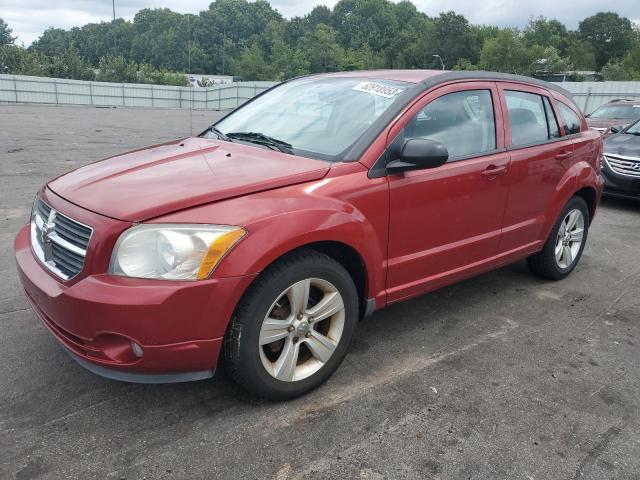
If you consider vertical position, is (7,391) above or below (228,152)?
below

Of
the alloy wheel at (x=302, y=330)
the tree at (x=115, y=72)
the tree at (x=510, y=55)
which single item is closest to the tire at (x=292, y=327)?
the alloy wheel at (x=302, y=330)

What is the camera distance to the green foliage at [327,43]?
71.0m

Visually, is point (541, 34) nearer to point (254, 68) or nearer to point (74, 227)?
point (254, 68)

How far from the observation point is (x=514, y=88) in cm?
409

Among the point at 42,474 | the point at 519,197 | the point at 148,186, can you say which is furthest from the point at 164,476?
the point at 519,197

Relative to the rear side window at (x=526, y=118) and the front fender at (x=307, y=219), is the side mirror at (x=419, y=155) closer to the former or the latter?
the front fender at (x=307, y=219)

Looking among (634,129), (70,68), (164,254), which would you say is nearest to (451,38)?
(70,68)

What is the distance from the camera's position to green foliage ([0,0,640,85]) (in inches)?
2795

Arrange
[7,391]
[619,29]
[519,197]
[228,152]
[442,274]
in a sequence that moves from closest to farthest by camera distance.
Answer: [7,391] < [228,152] < [442,274] < [519,197] < [619,29]

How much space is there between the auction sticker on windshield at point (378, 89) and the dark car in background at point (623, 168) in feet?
19.5

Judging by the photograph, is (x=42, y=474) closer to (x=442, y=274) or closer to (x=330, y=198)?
(x=330, y=198)

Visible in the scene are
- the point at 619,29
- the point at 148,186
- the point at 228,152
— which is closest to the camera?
the point at 148,186

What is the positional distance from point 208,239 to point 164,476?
39.4 inches

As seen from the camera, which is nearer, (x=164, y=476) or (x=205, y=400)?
(x=164, y=476)
